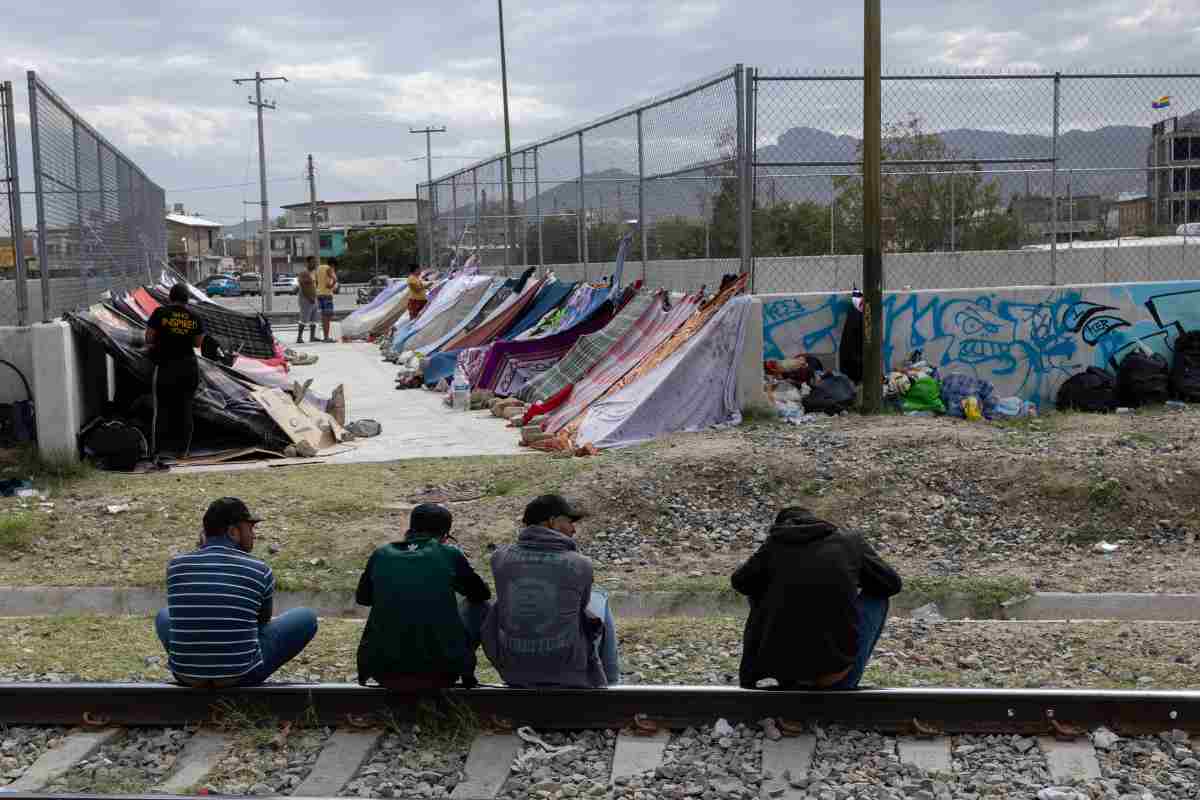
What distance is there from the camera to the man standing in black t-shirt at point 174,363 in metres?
12.4

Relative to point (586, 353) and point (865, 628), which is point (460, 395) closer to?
point (586, 353)

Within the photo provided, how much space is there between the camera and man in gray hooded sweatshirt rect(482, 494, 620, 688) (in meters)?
5.77

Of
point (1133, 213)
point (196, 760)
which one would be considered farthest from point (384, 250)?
point (196, 760)

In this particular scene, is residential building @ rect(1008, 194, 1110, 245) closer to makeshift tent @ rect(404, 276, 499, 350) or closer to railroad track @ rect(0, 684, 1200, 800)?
makeshift tent @ rect(404, 276, 499, 350)

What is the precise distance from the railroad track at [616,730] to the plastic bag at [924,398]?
8050 millimetres

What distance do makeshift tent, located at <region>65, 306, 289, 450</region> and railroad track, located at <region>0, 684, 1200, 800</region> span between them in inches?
275

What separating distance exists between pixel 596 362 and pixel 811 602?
391 inches

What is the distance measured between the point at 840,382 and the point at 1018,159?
11.4 ft

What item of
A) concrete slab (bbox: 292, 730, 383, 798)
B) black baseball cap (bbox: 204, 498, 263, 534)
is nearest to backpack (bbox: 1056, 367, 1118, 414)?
concrete slab (bbox: 292, 730, 383, 798)

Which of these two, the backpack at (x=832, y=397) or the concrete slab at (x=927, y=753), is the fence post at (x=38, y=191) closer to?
the backpack at (x=832, y=397)

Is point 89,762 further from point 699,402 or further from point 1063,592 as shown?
point 699,402

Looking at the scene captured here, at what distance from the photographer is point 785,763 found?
17.9 ft

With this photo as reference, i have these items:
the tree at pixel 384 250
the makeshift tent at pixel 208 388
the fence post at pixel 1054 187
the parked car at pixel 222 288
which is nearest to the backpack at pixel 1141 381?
the fence post at pixel 1054 187

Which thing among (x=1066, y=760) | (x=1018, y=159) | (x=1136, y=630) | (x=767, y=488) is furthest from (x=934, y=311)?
(x=1066, y=760)
